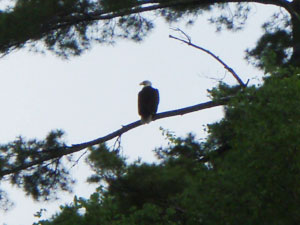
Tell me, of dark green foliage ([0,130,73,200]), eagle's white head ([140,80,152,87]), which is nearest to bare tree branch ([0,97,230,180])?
dark green foliage ([0,130,73,200])

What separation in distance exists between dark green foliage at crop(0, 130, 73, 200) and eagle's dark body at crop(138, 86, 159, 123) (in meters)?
0.98

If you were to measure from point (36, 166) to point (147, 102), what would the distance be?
1.91 meters

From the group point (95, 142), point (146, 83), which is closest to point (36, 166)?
point (95, 142)

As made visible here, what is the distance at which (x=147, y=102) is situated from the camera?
9.05 m

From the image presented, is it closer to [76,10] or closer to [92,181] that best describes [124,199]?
[92,181]

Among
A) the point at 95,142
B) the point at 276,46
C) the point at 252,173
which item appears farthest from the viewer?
the point at 276,46

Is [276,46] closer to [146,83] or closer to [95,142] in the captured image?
[146,83]

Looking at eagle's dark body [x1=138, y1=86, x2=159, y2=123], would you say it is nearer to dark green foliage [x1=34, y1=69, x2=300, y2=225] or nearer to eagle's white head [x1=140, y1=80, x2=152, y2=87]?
eagle's white head [x1=140, y1=80, x2=152, y2=87]

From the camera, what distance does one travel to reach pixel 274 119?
4.45 m

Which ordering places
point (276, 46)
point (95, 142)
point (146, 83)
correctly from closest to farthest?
point (95, 142), point (276, 46), point (146, 83)

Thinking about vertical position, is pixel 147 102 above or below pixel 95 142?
above

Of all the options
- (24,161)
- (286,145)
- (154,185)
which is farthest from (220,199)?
(24,161)

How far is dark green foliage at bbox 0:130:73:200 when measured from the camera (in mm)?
7375

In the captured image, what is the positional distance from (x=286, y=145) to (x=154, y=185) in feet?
5.87
